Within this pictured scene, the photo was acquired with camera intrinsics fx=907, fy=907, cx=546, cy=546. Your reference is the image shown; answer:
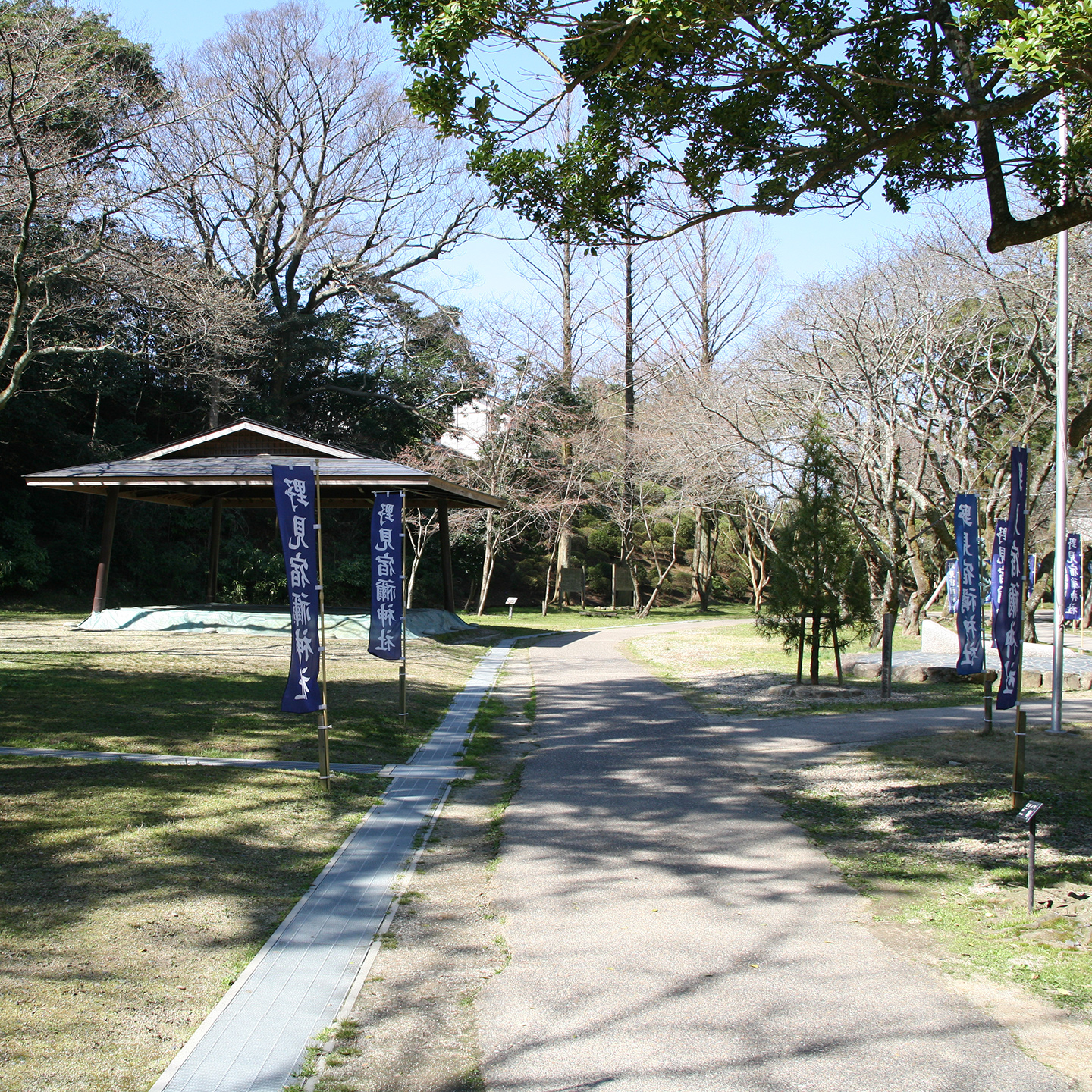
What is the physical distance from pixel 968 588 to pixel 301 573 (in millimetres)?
7639

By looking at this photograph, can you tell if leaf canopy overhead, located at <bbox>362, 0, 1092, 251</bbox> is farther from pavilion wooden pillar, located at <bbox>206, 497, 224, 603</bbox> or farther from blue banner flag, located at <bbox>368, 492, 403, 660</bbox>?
pavilion wooden pillar, located at <bbox>206, 497, 224, 603</bbox>

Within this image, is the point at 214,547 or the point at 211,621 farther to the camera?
the point at 214,547

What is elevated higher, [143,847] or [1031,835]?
[1031,835]

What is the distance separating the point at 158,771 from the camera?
7.23 m

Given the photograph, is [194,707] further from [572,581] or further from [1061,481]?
[572,581]

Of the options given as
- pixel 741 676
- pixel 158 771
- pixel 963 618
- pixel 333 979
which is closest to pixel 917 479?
pixel 741 676

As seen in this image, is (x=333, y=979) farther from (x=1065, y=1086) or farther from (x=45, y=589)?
(x=45, y=589)

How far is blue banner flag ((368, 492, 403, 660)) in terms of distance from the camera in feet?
34.8

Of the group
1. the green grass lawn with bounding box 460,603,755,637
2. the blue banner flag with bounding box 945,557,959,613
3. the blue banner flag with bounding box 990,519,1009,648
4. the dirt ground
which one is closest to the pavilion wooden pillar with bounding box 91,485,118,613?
the green grass lawn with bounding box 460,603,755,637

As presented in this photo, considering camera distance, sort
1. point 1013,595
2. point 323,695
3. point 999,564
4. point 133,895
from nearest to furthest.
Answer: point 133,895, point 323,695, point 1013,595, point 999,564

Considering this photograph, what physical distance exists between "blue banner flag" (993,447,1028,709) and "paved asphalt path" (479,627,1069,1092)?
248cm

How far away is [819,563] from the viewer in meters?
13.8

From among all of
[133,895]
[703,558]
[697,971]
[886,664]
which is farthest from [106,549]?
[703,558]

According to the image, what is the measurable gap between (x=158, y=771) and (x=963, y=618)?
8706 millimetres
